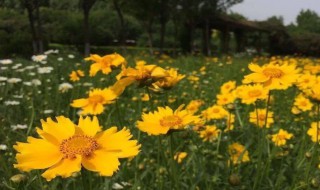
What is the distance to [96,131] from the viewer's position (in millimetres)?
943

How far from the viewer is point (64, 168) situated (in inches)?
31.7

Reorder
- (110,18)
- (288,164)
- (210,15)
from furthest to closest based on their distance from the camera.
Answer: (110,18), (210,15), (288,164)

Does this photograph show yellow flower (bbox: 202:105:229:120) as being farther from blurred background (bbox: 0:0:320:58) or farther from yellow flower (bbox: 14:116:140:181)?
blurred background (bbox: 0:0:320:58)

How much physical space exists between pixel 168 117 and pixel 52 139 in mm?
383

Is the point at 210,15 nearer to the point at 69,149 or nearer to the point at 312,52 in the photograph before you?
the point at 312,52

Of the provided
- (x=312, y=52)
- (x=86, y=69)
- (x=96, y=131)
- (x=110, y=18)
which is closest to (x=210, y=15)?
(x=312, y=52)

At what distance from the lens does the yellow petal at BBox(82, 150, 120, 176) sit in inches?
31.4

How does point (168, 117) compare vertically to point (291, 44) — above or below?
above

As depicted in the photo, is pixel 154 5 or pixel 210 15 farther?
pixel 210 15

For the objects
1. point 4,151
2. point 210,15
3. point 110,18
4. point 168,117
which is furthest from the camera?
point 110,18

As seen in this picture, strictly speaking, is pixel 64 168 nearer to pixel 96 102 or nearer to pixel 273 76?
pixel 273 76

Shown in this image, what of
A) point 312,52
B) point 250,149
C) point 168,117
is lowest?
point 312,52

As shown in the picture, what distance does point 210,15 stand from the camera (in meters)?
20.3

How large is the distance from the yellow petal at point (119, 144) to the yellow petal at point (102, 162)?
1 cm
